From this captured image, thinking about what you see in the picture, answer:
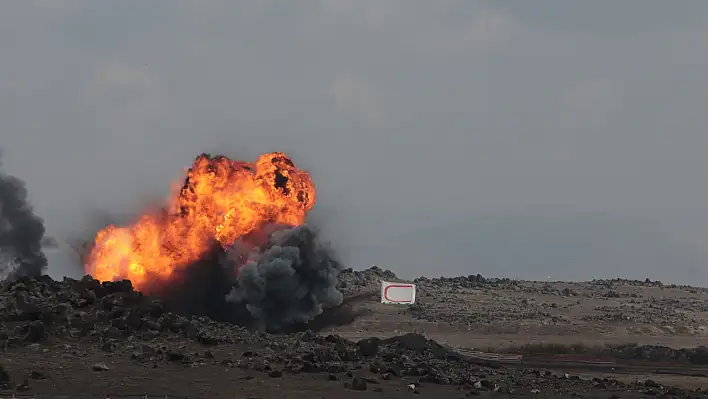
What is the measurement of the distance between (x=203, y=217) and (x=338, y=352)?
34631 millimetres

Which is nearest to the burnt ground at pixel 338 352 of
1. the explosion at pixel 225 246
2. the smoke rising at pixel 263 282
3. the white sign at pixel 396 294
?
the white sign at pixel 396 294

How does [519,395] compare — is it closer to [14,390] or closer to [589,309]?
[14,390]

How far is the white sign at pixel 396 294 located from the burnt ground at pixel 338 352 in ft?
8.46

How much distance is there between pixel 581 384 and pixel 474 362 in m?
13.8

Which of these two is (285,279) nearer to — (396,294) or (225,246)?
(225,246)

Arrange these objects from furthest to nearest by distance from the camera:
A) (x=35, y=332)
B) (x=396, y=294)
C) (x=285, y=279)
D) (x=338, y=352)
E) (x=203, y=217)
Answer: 1. (x=396, y=294)
2. (x=203, y=217)
3. (x=285, y=279)
4. (x=338, y=352)
5. (x=35, y=332)

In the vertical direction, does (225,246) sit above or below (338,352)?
above

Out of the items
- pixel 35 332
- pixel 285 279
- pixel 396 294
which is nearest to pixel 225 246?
pixel 285 279

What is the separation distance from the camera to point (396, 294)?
113 meters

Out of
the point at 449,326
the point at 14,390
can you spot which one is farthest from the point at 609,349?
the point at 14,390

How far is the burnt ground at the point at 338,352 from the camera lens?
52.3m

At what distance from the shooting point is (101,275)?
94.4 metres

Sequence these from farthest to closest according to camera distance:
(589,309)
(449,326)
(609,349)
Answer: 1. (589,309)
2. (449,326)
3. (609,349)

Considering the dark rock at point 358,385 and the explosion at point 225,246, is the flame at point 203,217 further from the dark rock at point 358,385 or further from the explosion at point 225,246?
the dark rock at point 358,385
